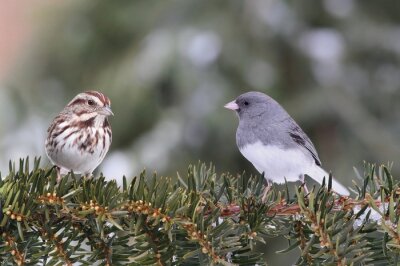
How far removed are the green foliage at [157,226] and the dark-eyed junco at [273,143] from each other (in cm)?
71

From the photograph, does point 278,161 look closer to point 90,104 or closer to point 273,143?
point 273,143

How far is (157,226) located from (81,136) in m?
1.12

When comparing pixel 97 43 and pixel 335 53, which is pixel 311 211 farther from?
pixel 97 43

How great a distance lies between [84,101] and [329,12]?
282 centimetres

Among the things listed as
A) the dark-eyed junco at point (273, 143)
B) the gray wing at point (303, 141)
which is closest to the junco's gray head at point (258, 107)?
the dark-eyed junco at point (273, 143)

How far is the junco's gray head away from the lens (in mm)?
2881

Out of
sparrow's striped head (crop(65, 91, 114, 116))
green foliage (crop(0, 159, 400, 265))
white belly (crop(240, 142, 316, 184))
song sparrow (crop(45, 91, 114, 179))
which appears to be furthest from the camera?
sparrow's striped head (crop(65, 91, 114, 116))

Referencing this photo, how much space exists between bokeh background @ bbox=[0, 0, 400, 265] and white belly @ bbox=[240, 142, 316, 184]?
206 cm

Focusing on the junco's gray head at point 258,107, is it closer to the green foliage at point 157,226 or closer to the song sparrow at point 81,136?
the song sparrow at point 81,136

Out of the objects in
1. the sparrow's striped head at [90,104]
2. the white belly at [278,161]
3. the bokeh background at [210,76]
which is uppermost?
the bokeh background at [210,76]

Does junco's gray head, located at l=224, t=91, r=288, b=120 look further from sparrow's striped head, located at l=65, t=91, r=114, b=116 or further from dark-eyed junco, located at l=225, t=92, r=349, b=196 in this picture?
sparrow's striped head, located at l=65, t=91, r=114, b=116

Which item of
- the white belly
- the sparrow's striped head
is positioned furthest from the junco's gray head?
the sparrow's striped head

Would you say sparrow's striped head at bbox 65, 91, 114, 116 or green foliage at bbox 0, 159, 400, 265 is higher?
sparrow's striped head at bbox 65, 91, 114, 116

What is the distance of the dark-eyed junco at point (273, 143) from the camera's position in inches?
98.0
